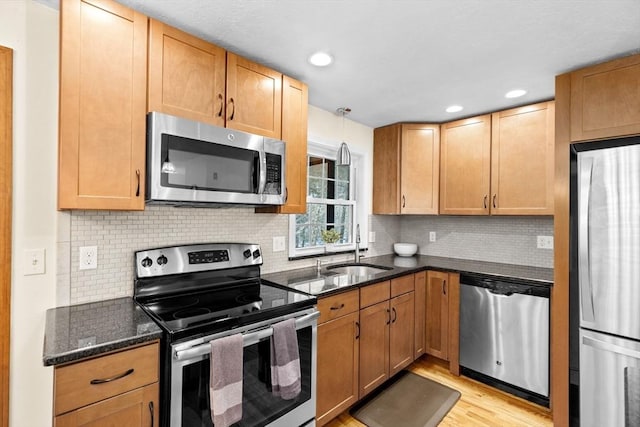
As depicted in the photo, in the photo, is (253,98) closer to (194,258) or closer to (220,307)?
(194,258)

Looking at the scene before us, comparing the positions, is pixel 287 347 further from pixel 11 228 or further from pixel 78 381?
pixel 11 228

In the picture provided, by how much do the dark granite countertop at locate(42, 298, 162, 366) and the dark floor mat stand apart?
65.1 inches

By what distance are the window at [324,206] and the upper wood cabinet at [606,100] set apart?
1.84 metres

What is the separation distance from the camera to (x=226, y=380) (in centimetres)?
135

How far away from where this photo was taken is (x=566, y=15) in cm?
152

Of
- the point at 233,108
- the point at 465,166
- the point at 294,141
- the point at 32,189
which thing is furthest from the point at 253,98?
the point at 465,166

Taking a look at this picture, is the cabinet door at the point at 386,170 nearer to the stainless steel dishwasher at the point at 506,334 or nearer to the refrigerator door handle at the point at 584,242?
the stainless steel dishwasher at the point at 506,334

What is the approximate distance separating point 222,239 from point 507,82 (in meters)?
2.31

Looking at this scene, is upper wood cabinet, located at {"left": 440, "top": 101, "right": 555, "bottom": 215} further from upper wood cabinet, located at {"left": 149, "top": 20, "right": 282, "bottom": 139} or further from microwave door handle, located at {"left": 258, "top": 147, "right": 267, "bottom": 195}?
microwave door handle, located at {"left": 258, "top": 147, "right": 267, "bottom": 195}

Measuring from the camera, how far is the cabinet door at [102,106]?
1.36 metres

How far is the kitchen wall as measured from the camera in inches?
56.8

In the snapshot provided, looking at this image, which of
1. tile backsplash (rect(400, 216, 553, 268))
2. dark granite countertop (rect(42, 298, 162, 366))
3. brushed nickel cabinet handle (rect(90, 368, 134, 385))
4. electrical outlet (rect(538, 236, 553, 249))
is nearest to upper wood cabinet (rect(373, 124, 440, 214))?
tile backsplash (rect(400, 216, 553, 268))

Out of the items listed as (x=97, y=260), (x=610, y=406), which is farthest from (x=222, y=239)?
(x=610, y=406)

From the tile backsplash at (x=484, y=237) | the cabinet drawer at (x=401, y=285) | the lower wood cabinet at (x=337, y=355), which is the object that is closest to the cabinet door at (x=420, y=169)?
the tile backsplash at (x=484, y=237)
